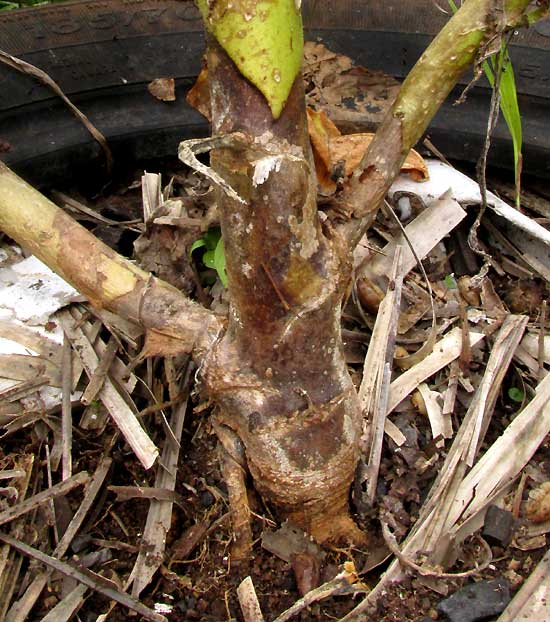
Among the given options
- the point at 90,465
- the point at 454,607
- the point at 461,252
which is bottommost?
the point at 90,465

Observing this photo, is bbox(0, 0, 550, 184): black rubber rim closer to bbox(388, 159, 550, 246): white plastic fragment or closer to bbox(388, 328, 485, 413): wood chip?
bbox(388, 159, 550, 246): white plastic fragment

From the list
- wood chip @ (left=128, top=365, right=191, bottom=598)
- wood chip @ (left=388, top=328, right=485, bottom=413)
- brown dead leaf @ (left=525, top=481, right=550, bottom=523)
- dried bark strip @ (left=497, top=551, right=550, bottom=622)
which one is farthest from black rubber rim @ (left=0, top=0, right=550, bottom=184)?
dried bark strip @ (left=497, top=551, right=550, bottom=622)

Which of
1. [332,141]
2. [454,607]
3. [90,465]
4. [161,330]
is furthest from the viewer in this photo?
[332,141]

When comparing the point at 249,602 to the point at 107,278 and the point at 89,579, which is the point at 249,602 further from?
the point at 107,278

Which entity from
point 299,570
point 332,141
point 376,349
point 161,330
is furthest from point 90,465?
point 332,141

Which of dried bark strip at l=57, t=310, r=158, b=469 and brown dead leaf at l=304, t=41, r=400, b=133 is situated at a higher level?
brown dead leaf at l=304, t=41, r=400, b=133

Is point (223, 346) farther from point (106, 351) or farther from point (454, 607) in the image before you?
point (454, 607)

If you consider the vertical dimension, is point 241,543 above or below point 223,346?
below
